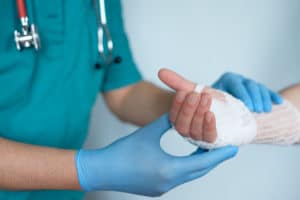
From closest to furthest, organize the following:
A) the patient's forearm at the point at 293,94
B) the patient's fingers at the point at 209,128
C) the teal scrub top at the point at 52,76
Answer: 1. the patient's fingers at the point at 209,128
2. the teal scrub top at the point at 52,76
3. the patient's forearm at the point at 293,94

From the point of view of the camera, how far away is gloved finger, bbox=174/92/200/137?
666 mm

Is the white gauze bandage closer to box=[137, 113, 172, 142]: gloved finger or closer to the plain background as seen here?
box=[137, 113, 172, 142]: gloved finger

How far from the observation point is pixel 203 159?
721 mm

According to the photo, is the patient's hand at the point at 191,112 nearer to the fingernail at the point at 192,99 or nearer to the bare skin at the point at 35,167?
the fingernail at the point at 192,99

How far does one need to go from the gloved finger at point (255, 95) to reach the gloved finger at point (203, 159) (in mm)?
129

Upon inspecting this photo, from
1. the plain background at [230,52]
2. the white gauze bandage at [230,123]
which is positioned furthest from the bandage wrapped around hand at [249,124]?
the plain background at [230,52]

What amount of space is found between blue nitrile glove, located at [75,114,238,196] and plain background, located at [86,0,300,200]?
0.37m

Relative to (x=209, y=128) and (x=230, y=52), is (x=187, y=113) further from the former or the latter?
(x=230, y=52)

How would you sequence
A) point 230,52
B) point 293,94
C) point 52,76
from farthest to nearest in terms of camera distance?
1. point 230,52
2. point 293,94
3. point 52,76

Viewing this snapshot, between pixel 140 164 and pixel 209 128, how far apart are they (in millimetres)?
140

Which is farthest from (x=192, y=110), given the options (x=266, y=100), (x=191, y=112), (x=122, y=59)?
(x=122, y=59)

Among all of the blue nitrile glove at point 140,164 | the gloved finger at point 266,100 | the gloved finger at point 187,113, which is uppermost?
the gloved finger at point 187,113

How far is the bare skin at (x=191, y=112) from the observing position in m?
0.67

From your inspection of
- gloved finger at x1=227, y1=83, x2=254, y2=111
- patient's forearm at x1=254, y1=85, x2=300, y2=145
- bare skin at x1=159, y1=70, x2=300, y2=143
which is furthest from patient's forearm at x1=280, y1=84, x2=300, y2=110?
bare skin at x1=159, y1=70, x2=300, y2=143
